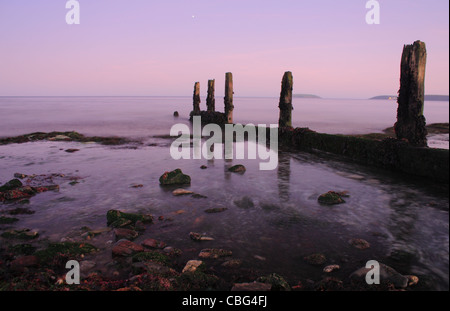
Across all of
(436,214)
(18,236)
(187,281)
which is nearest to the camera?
(187,281)

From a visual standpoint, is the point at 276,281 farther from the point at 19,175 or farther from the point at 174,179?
the point at 19,175

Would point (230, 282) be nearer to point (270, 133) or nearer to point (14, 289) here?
point (14, 289)

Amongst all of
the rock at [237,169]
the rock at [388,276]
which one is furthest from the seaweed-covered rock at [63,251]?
the rock at [237,169]

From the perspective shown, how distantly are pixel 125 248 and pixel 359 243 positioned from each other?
4517mm

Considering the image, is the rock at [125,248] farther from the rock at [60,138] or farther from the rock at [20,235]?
the rock at [60,138]

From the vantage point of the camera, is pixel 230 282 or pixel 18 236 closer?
pixel 230 282

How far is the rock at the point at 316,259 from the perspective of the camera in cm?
545

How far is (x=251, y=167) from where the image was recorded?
558 inches

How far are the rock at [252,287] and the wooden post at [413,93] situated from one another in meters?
9.53

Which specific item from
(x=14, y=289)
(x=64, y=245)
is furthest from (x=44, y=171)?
(x=14, y=289)

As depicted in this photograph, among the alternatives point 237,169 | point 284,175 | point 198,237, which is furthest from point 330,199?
point 237,169

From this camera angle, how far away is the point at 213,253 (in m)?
5.78

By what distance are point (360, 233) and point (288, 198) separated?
9.70 ft
